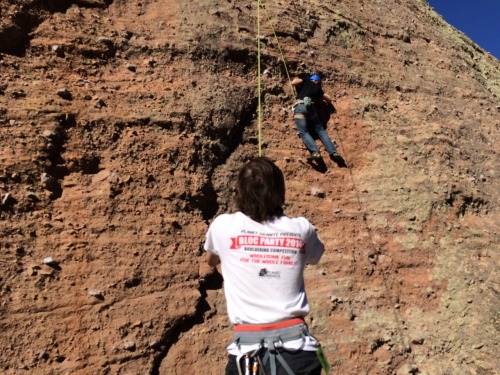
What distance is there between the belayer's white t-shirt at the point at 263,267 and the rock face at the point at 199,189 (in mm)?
2216

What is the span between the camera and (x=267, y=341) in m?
2.48

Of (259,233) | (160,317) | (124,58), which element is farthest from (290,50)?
(259,233)

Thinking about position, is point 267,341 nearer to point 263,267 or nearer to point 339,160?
point 263,267

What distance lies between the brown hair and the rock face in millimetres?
2414

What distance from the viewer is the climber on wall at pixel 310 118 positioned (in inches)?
258

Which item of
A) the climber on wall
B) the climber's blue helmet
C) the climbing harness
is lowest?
Answer: the climbing harness

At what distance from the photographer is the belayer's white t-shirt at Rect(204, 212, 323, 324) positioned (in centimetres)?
255

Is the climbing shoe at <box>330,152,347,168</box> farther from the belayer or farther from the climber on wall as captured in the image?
the belayer

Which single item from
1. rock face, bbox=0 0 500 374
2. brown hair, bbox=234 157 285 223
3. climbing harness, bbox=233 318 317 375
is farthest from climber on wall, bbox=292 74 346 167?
climbing harness, bbox=233 318 317 375

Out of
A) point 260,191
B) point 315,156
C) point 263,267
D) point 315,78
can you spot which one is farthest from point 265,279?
point 315,78

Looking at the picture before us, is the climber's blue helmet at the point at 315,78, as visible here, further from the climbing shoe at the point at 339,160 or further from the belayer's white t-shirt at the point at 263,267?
the belayer's white t-shirt at the point at 263,267

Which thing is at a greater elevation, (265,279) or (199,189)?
(199,189)

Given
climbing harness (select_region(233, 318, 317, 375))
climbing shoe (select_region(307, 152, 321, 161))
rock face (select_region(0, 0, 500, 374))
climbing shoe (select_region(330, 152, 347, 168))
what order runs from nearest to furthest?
climbing harness (select_region(233, 318, 317, 375)) < rock face (select_region(0, 0, 500, 374)) < climbing shoe (select_region(307, 152, 321, 161)) < climbing shoe (select_region(330, 152, 347, 168))

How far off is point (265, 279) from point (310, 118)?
4.50 metres
